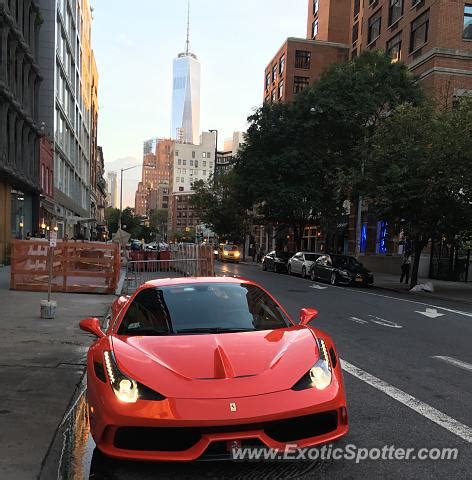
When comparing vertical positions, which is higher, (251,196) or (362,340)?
(251,196)

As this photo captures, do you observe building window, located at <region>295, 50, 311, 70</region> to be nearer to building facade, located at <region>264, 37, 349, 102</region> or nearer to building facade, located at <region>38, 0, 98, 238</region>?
building facade, located at <region>264, 37, 349, 102</region>

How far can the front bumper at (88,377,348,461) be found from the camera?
3.18m

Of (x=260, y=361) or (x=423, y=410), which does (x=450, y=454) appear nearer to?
(x=423, y=410)

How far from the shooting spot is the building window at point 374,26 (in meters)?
40.9

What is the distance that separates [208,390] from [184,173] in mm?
173842

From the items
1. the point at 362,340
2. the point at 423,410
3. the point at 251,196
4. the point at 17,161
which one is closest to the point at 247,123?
the point at 251,196

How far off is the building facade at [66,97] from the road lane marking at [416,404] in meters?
33.5

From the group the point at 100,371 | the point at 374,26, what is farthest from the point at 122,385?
the point at 374,26

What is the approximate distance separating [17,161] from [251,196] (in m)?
14.2

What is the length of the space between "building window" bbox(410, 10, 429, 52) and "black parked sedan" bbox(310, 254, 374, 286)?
697 inches

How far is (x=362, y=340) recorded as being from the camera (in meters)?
8.82

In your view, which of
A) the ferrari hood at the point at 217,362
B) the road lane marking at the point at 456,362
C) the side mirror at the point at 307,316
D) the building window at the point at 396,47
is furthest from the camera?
the building window at the point at 396,47

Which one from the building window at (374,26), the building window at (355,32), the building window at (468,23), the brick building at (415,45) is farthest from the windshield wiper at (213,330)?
the building window at (355,32)

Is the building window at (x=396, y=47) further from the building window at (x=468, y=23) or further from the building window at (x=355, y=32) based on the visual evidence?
the building window at (x=355, y=32)
